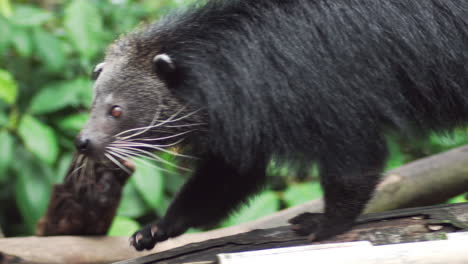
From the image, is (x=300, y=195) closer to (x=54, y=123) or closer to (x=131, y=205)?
(x=131, y=205)

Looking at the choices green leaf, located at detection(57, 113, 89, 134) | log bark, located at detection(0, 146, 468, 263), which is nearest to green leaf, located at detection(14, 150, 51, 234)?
green leaf, located at detection(57, 113, 89, 134)

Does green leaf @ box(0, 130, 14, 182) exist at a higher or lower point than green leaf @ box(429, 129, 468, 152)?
higher

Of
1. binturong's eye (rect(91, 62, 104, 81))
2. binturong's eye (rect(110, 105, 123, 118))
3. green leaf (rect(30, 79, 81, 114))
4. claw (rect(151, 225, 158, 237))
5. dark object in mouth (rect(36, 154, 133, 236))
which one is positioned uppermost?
binturong's eye (rect(91, 62, 104, 81))

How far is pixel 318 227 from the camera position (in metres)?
1.99

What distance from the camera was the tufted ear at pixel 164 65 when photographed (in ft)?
6.51

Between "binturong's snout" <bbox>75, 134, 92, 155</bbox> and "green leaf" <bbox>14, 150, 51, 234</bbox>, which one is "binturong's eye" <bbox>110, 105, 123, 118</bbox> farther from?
"green leaf" <bbox>14, 150, 51, 234</bbox>

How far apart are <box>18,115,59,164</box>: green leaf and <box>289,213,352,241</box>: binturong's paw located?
1.44m

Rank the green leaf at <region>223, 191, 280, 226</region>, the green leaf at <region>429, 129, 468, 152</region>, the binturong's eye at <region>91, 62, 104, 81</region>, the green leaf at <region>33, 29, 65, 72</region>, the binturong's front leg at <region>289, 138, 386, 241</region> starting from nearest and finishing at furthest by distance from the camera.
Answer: the binturong's front leg at <region>289, 138, 386, 241</region> < the binturong's eye at <region>91, 62, 104, 81</region> < the green leaf at <region>429, 129, 468, 152</region> < the green leaf at <region>223, 191, 280, 226</region> < the green leaf at <region>33, 29, 65, 72</region>

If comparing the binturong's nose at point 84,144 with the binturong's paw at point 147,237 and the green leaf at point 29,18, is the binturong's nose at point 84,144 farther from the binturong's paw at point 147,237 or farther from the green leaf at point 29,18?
the green leaf at point 29,18


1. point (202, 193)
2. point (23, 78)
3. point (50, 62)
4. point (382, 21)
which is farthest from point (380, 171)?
point (23, 78)

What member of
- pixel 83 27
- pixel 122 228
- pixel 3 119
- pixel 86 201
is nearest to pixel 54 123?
pixel 3 119

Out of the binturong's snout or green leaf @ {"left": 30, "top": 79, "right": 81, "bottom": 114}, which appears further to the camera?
green leaf @ {"left": 30, "top": 79, "right": 81, "bottom": 114}

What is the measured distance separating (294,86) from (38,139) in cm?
160

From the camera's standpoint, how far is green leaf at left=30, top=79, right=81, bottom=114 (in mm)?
3285
